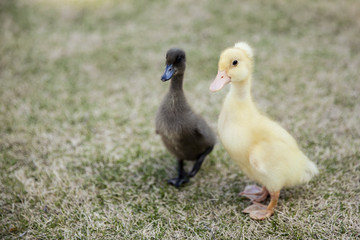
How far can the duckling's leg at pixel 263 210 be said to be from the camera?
2.70 metres

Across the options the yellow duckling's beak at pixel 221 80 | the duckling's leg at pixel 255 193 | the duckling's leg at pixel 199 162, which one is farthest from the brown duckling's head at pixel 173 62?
the duckling's leg at pixel 255 193

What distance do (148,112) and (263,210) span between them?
90.1 inches

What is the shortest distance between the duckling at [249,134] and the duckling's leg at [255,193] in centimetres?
32

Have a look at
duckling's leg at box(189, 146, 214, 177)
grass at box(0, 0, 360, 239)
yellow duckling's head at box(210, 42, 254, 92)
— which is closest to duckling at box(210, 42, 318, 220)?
yellow duckling's head at box(210, 42, 254, 92)

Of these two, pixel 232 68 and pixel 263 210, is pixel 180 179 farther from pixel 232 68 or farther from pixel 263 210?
pixel 232 68

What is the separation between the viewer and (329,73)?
506 cm

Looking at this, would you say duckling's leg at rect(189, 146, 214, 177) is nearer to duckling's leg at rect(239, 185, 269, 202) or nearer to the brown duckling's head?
duckling's leg at rect(239, 185, 269, 202)

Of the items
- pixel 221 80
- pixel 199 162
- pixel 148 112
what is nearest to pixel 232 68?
pixel 221 80

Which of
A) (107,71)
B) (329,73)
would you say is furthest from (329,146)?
(107,71)

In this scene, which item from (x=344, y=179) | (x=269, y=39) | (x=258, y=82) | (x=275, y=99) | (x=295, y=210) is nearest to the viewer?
(x=295, y=210)

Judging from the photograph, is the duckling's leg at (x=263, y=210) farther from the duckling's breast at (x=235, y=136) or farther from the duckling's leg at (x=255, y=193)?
the duckling's breast at (x=235, y=136)

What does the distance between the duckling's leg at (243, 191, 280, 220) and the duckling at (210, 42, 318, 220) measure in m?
0.04

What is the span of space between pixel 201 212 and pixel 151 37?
14.7 ft

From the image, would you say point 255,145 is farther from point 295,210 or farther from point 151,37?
point 151,37
